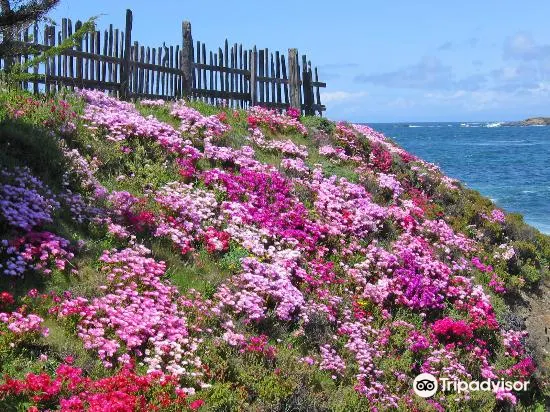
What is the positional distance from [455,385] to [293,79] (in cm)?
1694

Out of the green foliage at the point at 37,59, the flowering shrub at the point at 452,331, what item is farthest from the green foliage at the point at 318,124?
the flowering shrub at the point at 452,331

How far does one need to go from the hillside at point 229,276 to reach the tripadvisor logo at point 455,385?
16 centimetres

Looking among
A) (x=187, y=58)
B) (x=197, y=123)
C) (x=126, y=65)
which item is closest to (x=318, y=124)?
(x=187, y=58)

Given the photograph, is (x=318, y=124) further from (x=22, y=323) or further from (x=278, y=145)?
(x=22, y=323)

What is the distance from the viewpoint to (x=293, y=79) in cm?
2608

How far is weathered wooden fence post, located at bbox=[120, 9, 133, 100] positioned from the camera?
19.7 meters

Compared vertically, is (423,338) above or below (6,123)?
below

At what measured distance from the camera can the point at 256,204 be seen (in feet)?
48.7

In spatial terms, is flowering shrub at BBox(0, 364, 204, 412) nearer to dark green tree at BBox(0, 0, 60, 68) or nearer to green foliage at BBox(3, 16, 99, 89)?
dark green tree at BBox(0, 0, 60, 68)

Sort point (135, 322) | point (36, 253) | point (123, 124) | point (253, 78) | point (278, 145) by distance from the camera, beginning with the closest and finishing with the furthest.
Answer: point (135, 322) < point (36, 253) < point (123, 124) < point (278, 145) < point (253, 78)

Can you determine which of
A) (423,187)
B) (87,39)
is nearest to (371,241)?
(423,187)

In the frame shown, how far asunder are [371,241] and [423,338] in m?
3.72

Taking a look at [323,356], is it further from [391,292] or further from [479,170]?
[479,170]

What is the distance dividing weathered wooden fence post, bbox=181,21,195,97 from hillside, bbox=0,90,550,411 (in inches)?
93.2
